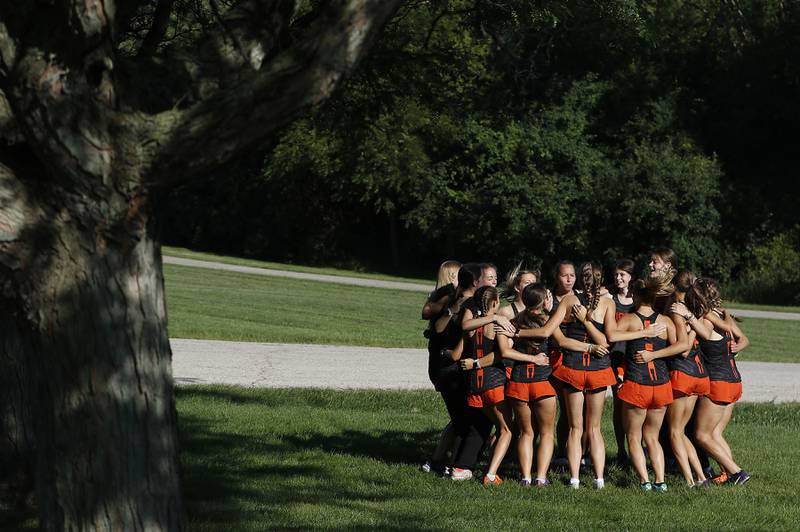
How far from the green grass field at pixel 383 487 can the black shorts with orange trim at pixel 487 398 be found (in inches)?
24.2

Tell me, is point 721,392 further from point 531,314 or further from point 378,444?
point 378,444

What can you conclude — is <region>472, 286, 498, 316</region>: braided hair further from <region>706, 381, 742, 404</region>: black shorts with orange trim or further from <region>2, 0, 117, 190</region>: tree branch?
<region>2, 0, 117, 190</region>: tree branch

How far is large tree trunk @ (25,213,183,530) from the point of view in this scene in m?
4.61

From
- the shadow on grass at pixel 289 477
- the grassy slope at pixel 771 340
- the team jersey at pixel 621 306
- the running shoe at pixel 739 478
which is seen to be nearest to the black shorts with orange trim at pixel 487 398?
the shadow on grass at pixel 289 477

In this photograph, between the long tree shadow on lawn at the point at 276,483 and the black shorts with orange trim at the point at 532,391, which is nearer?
the long tree shadow on lawn at the point at 276,483

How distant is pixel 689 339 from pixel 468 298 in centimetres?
166

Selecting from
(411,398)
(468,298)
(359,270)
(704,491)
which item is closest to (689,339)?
(704,491)

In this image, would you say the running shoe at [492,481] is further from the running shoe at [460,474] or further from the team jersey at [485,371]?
the team jersey at [485,371]

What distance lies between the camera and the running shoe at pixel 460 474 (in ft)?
28.9

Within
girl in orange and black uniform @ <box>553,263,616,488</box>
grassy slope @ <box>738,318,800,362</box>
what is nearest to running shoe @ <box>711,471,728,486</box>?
girl in orange and black uniform @ <box>553,263,616,488</box>

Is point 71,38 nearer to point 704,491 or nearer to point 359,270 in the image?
point 704,491

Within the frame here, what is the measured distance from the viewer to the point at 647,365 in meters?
8.55

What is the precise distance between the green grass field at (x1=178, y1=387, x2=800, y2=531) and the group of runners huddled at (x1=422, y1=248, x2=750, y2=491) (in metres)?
0.31

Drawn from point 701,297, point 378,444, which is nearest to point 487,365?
point 701,297
